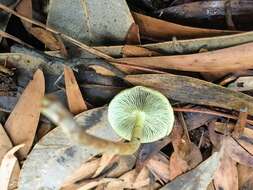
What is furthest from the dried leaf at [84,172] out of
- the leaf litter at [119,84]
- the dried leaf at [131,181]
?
the dried leaf at [131,181]

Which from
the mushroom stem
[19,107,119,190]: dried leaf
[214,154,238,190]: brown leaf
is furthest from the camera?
[214,154,238,190]: brown leaf

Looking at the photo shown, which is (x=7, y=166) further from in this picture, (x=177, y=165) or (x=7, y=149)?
(x=177, y=165)

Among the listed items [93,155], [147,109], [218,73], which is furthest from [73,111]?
[218,73]

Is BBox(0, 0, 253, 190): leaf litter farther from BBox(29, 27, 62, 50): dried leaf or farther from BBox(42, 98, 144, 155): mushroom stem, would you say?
BBox(42, 98, 144, 155): mushroom stem

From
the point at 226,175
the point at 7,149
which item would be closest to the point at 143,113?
the point at 226,175

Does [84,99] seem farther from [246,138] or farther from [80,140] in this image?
[246,138]

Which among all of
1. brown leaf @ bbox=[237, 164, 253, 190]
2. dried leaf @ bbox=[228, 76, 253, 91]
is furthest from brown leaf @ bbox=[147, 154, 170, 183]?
dried leaf @ bbox=[228, 76, 253, 91]

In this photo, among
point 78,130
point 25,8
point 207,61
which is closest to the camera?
point 78,130
